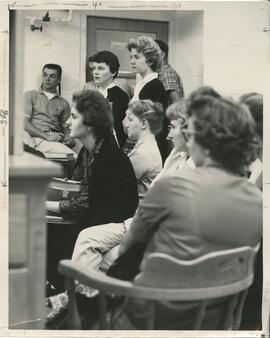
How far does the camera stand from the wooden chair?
1.22 m

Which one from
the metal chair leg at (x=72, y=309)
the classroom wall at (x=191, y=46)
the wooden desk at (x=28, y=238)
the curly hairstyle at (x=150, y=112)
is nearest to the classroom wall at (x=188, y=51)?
the classroom wall at (x=191, y=46)

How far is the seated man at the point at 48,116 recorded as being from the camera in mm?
1359

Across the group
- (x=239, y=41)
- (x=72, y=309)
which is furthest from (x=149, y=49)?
(x=72, y=309)

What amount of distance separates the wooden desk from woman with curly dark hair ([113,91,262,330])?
0.23 metres

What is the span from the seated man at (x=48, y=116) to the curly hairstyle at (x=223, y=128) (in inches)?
14.5

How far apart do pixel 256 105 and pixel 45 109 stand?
623 mm

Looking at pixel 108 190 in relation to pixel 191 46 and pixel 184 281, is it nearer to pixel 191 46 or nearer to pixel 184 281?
pixel 184 281

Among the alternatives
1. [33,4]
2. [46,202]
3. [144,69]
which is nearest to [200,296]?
[46,202]

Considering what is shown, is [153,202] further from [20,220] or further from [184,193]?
[20,220]

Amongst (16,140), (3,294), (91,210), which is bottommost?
(3,294)

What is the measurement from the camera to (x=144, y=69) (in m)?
1.38

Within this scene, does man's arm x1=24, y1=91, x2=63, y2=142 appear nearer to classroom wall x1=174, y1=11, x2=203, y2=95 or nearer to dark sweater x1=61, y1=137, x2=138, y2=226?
dark sweater x1=61, y1=137, x2=138, y2=226

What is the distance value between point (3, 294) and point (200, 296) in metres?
0.59

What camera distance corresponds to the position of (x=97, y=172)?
4.46 ft
